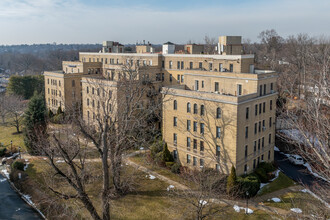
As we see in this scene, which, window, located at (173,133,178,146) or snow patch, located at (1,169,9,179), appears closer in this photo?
window, located at (173,133,178,146)

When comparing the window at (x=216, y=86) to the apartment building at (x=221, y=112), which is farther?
the window at (x=216, y=86)

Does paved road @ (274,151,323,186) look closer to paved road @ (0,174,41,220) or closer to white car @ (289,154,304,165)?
white car @ (289,154,304,165)

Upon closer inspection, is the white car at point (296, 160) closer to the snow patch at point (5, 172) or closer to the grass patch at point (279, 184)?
the grass patch at point (279, 184)

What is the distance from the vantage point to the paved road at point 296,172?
36572mm

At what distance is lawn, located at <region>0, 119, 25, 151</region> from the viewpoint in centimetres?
5093

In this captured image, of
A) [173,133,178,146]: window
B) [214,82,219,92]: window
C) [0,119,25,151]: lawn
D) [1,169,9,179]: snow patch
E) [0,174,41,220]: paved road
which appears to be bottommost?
[0,174,41,220]: paved road

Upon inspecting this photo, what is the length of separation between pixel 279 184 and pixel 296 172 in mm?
6346

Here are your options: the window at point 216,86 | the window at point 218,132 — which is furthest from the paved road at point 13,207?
the window at point 216,86

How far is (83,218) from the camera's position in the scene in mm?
28531

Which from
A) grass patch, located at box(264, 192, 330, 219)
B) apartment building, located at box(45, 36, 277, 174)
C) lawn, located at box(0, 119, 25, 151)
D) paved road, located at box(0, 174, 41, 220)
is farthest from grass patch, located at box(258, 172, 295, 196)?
lawn, located at box(0, 119, 25, 151)

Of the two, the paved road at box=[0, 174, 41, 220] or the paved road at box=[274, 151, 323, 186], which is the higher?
the paved road at box=[274, 151, 323, 186]

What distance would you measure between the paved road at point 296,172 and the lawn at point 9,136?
41.5m

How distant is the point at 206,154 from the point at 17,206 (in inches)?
903

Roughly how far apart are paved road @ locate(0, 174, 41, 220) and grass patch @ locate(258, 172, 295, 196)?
2524 cm
